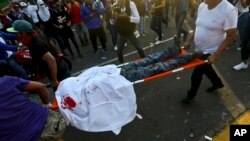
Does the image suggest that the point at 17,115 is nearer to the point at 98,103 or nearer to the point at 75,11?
the point at 98,103

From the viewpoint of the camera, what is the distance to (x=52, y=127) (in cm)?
338

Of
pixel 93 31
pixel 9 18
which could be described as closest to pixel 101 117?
pixel 93 31

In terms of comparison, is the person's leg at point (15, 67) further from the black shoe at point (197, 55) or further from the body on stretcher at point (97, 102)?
the black shoe at point (197, 55)

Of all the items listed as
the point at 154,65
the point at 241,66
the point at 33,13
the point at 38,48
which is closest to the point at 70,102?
the point at 38,48

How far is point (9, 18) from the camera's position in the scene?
29.8 ft

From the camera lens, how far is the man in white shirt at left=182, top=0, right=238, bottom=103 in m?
4.20

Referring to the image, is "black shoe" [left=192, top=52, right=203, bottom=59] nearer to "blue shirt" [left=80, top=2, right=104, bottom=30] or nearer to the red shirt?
"blue shirt" [left=80, top=2, right=104, bottom=30]

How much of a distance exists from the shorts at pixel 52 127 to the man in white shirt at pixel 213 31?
2.50m

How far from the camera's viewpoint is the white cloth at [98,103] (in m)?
4.14

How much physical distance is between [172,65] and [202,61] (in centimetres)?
56

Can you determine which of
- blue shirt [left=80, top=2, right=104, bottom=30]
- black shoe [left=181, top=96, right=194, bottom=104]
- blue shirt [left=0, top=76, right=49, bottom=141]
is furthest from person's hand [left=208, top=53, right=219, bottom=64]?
blue shirt [left=80, top=2, right=104, bottom=30]

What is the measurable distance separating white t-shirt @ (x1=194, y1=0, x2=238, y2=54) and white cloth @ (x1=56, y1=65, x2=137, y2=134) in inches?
57.0

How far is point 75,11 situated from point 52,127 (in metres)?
5.91

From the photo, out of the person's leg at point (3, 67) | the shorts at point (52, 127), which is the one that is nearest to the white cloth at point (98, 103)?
the shorts at point (52, 127)
